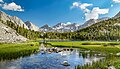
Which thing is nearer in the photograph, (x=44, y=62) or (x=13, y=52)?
(x=44, y=62)

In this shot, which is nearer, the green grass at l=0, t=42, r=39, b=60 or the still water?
the still water

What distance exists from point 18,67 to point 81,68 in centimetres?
2152

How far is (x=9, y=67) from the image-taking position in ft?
225

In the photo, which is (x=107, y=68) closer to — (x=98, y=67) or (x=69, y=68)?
(x=98, y=67)

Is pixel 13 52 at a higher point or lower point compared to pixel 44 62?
higher

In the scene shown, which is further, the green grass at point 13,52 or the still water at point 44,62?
the green grass at point 13,52

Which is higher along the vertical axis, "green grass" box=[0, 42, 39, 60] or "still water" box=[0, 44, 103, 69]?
"green grass" box=[0, 42, 39, 60]

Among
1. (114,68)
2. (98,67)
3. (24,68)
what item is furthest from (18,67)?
(114,68)

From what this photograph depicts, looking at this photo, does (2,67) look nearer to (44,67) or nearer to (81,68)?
(44,67)

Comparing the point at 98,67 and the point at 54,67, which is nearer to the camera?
the point at 98,67

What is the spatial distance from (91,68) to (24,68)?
21.9 metres

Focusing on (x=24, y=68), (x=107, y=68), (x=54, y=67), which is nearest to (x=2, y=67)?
(x=24, y=68)

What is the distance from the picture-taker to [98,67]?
63625 mm

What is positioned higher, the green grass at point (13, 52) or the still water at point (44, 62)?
the green grass at point (13, 52)
